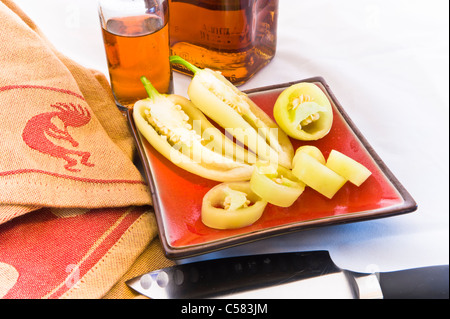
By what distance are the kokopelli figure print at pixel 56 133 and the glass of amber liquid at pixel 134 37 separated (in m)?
0.11

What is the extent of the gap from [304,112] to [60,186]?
0.32m

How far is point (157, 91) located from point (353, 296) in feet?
1.27

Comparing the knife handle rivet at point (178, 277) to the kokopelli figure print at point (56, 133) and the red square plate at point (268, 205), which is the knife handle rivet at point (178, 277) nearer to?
the red square plate at point (268, 205)

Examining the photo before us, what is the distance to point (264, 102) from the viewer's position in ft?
2.52

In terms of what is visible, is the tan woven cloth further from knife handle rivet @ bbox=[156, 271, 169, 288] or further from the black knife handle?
the black knife handle

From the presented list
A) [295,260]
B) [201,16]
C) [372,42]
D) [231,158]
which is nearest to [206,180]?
[231,158]

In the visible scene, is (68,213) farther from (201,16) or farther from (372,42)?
(372,42)

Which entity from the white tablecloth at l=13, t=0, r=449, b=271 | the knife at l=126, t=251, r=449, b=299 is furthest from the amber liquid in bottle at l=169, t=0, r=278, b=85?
the knife at l=126, t=251, r=449, b=299

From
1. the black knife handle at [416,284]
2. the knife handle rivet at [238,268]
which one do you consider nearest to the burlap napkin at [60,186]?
the knife handle rivet at [238,268]

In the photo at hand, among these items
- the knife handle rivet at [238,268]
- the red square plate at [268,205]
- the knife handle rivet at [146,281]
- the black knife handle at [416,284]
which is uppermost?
the red square plate at [268,205]

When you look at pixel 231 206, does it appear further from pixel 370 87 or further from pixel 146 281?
pixel 370 87

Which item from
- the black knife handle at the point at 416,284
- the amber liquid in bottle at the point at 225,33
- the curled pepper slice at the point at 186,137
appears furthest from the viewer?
the amber liquid in bottle at the point at 225,33

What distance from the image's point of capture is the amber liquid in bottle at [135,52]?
2.32ft

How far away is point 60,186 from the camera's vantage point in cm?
58
